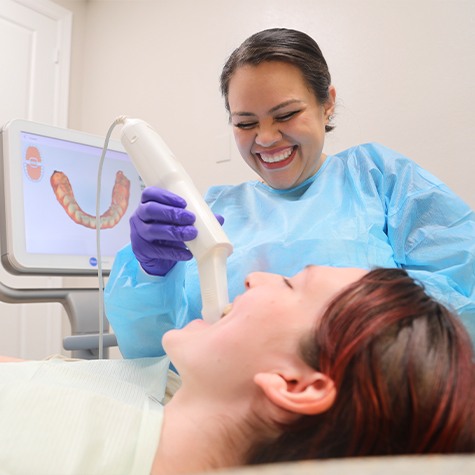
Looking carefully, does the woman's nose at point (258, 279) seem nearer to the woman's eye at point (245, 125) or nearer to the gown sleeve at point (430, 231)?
the gown sleeve at point (430, 231)

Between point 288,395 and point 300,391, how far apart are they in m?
0.03

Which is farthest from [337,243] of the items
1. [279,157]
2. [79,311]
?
[79,311]

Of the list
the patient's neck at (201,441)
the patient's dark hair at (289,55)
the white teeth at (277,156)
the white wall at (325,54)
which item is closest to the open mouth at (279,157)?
the white teeth at (277,156)

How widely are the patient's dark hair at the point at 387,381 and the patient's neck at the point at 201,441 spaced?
1.4 inches

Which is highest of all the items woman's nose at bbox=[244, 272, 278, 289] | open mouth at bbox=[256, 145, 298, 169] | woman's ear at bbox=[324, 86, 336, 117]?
woman's ear at bbox=[324, 86, 336, 117]

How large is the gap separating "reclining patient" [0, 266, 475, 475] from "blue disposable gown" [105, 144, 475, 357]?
35cm

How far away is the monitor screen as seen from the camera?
155 cm

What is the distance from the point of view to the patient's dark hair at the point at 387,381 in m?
0.49

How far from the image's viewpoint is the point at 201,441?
24.7 inches

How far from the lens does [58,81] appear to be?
2842 mm

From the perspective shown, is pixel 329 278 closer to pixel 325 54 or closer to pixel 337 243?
pixel 337 243

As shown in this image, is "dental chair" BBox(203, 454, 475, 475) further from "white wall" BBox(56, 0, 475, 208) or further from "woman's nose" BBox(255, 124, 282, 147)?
"white wall" BBox(56, 0, 475, 208)

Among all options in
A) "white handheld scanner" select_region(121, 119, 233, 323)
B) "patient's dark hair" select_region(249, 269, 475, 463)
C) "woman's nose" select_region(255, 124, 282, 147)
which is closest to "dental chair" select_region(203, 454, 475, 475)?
"patient's dark hair" select_region(249, 269, 475, 463)

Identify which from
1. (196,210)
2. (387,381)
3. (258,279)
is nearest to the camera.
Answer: (387,381)
